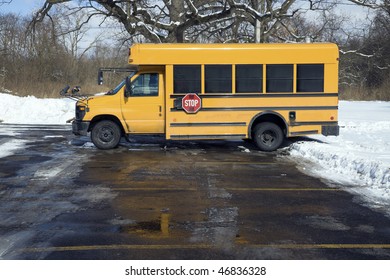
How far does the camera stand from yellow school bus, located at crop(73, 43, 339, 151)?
13.2 m

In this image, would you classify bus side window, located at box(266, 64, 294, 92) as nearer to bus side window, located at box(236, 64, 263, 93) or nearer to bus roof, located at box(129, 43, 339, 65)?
bus roof, located at box(129, 43, 339, 65)

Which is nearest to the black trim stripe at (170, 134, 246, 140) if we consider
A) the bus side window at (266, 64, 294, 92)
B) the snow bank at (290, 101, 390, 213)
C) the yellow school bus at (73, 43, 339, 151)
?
the yellow school bus at (73, 43, 339, 151)

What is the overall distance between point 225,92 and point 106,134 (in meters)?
3.59

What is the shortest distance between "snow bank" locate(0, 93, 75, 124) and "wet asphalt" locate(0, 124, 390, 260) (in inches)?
476

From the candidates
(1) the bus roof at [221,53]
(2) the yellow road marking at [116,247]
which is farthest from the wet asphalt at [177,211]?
(1) the bus roof at [221,53]

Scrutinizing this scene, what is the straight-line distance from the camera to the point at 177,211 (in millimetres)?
7277

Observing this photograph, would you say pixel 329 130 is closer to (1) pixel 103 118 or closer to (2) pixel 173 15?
(1) pixel 103 118

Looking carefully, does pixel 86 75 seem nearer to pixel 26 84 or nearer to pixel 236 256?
pixel 26 84

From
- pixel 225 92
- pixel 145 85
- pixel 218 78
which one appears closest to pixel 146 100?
pixel 145 85

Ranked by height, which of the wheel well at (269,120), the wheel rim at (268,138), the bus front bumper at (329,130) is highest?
the wheel well at (269,120)

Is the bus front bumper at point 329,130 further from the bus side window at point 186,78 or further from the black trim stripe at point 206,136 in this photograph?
the bus side window at point 186,78

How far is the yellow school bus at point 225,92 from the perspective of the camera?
43.4 feet

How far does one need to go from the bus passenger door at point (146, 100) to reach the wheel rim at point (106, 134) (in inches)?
25.9

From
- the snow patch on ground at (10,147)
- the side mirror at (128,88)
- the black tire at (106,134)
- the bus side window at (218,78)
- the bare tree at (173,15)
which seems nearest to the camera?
the snow patch on ground at (10,147)
